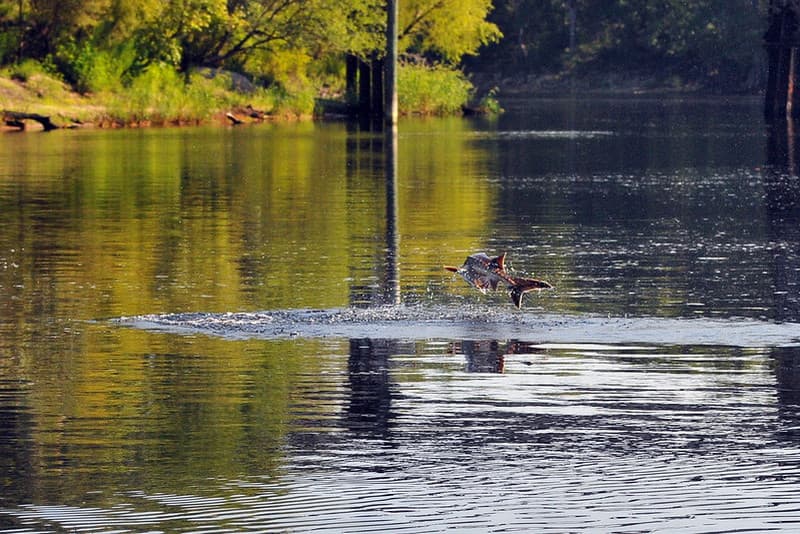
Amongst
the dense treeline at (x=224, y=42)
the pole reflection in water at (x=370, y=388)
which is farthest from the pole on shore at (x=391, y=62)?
the pole reflection in water at (x=370, y=388)

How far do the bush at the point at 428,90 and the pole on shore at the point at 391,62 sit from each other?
11711 mm

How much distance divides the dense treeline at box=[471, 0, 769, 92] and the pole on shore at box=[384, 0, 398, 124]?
2557 inches

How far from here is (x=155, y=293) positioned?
18.4 meters

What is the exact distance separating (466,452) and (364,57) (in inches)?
2408

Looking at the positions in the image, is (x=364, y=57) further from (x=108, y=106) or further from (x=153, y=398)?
(x=153, y=398)

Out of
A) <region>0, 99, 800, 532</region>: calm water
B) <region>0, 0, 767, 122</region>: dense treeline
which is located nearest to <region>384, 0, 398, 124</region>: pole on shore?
<region>0, 0, 767, 122</region>: dense treeline

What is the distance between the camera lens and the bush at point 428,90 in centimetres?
7594

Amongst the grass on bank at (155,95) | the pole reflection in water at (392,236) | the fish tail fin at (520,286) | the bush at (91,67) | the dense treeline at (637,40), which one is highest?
the dense treeline at (637,40)

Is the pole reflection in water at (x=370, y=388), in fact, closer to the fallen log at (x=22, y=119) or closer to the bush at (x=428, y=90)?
the fallen log at (x=22, y=119)

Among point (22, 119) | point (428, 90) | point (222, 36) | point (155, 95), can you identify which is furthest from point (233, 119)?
point (428, 90)

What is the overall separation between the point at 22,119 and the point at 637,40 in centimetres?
8407

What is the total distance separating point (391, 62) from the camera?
61.5 meters

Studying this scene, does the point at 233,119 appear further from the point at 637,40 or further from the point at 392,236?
the point at 637,40

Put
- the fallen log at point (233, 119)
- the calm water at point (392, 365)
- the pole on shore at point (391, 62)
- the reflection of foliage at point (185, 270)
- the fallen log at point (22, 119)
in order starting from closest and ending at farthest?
A: the calm water at point (392, 365)
the reflection of foliage at point (185, 270)
the fallen log at point (22, 119)
the pole on shore at point (391, 62)
the fallen log at point (233, 119)
